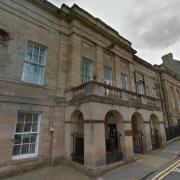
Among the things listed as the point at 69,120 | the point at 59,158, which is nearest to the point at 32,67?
the point at 69,120

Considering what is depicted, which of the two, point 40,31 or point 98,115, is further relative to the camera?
point 40,31

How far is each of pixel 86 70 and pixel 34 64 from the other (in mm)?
4178

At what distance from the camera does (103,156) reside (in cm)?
730

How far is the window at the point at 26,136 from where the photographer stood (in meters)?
7.53

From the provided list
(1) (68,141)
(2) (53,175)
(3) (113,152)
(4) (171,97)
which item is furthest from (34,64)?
(4) (171,97)

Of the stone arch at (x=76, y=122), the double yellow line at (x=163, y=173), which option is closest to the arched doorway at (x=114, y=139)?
the stone arch at (x=76, y=122)

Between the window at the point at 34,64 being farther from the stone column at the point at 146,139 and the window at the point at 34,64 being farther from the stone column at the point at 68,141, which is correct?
the stone column at the point at 146,139

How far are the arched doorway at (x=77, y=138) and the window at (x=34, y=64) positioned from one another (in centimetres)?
334

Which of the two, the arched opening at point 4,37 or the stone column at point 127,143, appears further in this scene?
the stone column at point 127,143

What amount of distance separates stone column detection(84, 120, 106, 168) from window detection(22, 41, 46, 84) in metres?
4.39

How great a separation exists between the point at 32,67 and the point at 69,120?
415 cm

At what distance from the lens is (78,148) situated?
A: 8.42 m

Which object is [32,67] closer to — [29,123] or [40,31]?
[40,31]

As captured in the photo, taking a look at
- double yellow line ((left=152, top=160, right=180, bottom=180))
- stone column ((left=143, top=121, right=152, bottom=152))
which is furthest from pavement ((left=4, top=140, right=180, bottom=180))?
stone column ((left=143, top=121, right=152, bottom=152))
